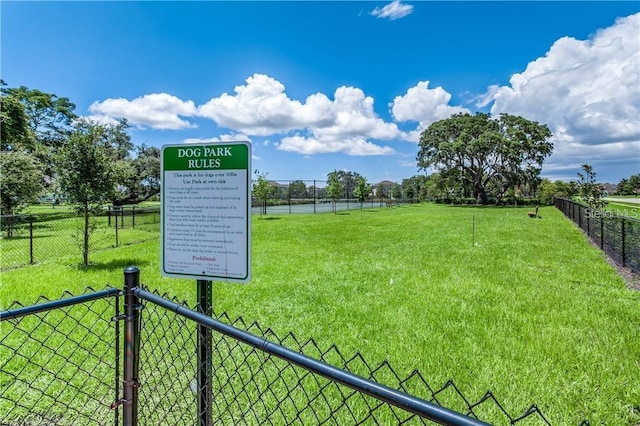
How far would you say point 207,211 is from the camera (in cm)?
172

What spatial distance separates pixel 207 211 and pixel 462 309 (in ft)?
12.5

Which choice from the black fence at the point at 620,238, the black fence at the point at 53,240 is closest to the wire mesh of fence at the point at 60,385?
the black fence at the point at 53,240

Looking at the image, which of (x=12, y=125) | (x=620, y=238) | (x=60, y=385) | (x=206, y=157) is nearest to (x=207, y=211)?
(x=206, y=157)

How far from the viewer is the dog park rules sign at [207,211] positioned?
5.45 ft

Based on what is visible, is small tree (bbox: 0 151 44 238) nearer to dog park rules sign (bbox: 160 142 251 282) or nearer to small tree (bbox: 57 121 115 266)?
small tree (bbox: 57 121 115 266)

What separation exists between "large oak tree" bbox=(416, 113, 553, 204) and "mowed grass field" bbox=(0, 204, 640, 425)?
89.4ft

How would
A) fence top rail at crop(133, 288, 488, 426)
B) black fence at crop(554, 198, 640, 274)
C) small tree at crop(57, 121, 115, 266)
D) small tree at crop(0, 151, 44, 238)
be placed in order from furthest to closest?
1. small tree at crop(0, 151, 44, 238)
2. small tree at crop(57, 121, 115, 266)
3. black fence at crop(554, 198, 640, 274)
4. fence top rail at crop(133, 288, 488, 426)

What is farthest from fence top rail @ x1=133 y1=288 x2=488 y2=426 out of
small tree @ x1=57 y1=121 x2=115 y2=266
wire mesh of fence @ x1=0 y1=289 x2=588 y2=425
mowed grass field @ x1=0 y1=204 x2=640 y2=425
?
small tree @ x1=57 y1=121 x2=115 y2=266

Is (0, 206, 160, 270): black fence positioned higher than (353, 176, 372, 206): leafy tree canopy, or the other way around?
(353, 176, 372, 206): leafy tree canopy

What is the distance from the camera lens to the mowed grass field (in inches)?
109

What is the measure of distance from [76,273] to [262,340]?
22.1ft

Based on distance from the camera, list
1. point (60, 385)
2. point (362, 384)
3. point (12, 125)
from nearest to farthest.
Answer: point (362, 384), point (60, 385), point (12, 125)

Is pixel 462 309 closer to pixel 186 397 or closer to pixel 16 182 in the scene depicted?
pixel 186 397

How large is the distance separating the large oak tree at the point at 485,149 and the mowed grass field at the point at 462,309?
1072 inches
